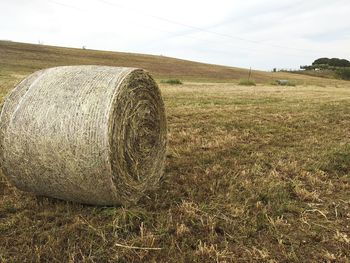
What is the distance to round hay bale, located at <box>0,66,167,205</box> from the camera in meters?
4.14

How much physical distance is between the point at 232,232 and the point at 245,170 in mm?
2067

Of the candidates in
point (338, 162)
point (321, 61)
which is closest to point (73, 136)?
point (338, 162)

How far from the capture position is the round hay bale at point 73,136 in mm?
4145

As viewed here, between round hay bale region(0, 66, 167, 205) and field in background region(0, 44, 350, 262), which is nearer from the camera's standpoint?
field in background region(0, 44, 350, 262)

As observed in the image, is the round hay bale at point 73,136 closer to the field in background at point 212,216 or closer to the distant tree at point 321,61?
the field in background at point 212,216

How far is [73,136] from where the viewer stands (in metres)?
4.14

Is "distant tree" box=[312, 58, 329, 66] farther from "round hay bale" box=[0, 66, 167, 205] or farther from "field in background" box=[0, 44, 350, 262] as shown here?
"round hay bale" box=[0, 66, 167, 205]

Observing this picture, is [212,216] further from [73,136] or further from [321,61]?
[321,61]

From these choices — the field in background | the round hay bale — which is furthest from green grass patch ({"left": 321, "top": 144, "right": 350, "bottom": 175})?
the round hay bale

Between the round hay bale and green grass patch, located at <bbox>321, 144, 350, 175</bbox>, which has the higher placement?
the round hay bale

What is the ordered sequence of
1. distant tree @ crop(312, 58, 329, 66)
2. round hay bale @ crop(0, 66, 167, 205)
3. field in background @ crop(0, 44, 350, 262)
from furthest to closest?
1. distant tree @ crop(312, 58, 329, 66)
2. round hay bale @ crop(0, 66, 167, 205)
3. field in background @ crop(0, 44, 350, 262)

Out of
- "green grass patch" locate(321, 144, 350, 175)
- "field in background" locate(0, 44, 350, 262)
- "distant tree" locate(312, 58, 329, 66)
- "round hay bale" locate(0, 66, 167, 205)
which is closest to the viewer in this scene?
"field in background" locate(0, 44, 350, 262)

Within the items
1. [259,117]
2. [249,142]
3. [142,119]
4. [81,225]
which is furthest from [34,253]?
[259,117]

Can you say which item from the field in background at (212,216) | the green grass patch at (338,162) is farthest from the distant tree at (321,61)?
the field in background at (212,216)
